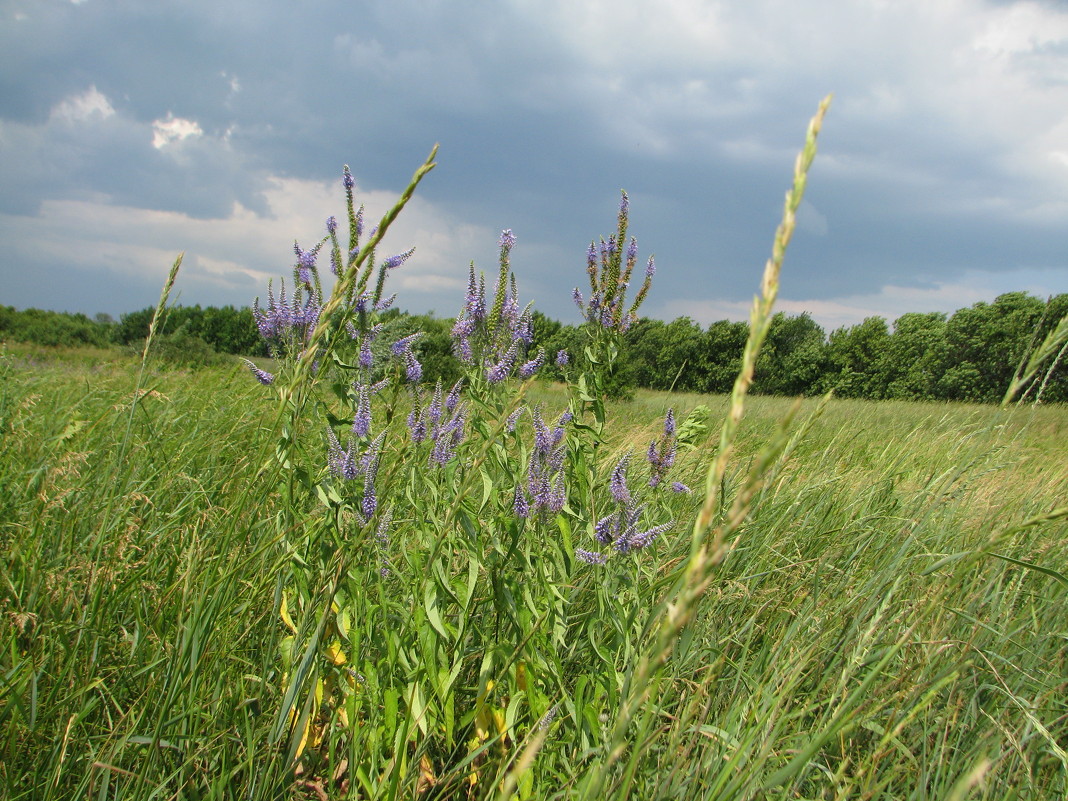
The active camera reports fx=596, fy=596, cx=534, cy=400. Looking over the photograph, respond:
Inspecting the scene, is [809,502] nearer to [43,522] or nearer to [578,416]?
[578,416]

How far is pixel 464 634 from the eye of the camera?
1.49m

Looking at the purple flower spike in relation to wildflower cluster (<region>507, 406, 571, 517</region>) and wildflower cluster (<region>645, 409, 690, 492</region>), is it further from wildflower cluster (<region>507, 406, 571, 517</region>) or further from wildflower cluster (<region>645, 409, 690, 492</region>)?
wildflower cluster (<region>645, 409, 690, 492</region>)

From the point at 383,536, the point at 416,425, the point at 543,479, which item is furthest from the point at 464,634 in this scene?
the point at 416,425

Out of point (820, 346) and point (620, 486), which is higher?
point (820, 346)

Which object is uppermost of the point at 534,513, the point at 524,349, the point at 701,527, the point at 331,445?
the point at 524,349

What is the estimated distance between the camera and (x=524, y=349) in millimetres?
2168

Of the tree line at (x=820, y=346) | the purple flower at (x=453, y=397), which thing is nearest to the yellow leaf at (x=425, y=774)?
the purple flower at (x=453, y=397)

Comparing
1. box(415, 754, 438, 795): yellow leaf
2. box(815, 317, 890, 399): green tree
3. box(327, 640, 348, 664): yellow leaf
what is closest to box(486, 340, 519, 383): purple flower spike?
box(327, 640, 348, 664): yellow leaf

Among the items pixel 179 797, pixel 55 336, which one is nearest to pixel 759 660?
pixel 179 797

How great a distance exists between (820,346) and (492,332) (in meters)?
46.3

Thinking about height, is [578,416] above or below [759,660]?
above

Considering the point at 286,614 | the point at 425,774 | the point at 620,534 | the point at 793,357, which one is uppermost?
the point at 793,357

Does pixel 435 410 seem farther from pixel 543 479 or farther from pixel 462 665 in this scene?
pixel 462 665

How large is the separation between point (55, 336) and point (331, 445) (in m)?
48.4
